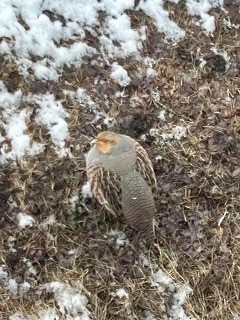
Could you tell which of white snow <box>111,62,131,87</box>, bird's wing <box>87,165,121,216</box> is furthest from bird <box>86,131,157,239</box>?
white snow <box>111,62,131,87</box>

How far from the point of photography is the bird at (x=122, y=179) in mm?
3855

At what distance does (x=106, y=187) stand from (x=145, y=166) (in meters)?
0.27

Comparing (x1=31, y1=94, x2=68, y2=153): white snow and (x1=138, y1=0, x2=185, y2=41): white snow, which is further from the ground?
(x1=138, y1=0, x2=185, y2=41): white snow

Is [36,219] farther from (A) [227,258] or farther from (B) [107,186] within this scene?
(A) [227,258]

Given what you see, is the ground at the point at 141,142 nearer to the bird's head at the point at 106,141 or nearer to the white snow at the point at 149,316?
the white snow at the point at 149,316

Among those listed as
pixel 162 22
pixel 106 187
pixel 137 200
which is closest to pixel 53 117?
pixel 106 187

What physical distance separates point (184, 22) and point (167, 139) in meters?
0.89

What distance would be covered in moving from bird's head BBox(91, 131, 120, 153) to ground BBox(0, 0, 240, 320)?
33cm

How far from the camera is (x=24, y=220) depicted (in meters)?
4.04

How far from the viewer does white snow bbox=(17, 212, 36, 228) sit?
159 inches

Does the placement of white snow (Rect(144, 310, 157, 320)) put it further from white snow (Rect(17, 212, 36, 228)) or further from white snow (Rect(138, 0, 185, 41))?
white snow (Rect(138, 0, 185, 41))

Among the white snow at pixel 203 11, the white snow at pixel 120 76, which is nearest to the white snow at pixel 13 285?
the white snow at pixel 120 76

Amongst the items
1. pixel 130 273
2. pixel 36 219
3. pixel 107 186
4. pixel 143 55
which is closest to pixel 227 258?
pixel 130 273

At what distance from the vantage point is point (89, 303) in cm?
392
